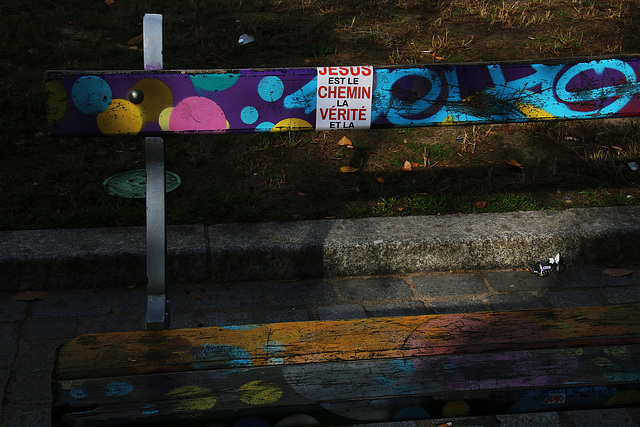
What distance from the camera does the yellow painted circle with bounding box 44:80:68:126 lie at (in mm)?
2229

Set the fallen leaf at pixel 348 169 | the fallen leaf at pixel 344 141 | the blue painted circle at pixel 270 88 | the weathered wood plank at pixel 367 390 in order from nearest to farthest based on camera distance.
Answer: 1. the weathered wood plank at pixel 367 390
2. the blue painted circle at pixel 270 88
3. the fallen leaf at pixel 348 169
4. the fallen leaf at pixel 344 141

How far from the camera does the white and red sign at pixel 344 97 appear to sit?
2.37 m

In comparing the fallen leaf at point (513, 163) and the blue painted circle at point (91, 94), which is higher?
the blue painted circle at point (91, 94)

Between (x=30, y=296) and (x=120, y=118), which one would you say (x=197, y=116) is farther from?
(x=30, y=296)

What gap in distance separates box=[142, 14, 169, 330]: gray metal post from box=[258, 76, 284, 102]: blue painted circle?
356mm

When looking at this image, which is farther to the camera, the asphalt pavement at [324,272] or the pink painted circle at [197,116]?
the asphalt pavement at [324,272]

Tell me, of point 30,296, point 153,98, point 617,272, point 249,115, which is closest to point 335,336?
point 249,115

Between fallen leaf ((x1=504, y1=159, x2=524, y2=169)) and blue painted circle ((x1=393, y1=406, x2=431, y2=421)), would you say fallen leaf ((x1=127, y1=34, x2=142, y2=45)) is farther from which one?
blue painted circle ((x1=393, y1=406, x2=431, y2=421))

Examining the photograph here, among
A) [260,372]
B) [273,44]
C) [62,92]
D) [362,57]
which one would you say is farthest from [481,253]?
[273,44]

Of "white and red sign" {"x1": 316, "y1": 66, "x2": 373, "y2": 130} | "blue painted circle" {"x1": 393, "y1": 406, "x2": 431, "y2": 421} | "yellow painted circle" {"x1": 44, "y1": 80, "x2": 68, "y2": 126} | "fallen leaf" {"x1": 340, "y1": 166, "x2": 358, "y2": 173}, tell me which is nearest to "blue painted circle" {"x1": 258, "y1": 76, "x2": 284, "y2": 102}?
"white and red sign" {"x1": 316, "y1": 66, "x2": 373, "y2": 130}

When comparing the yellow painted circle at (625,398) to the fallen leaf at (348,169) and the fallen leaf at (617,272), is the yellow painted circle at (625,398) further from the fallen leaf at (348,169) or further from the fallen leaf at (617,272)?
the fallen leaf at (348,169)

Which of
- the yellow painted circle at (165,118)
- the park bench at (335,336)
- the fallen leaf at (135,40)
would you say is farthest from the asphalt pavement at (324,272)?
the fallen leaf at (135,40)

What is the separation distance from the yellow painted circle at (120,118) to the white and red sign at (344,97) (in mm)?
640

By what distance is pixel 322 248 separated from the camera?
3.23 meters
